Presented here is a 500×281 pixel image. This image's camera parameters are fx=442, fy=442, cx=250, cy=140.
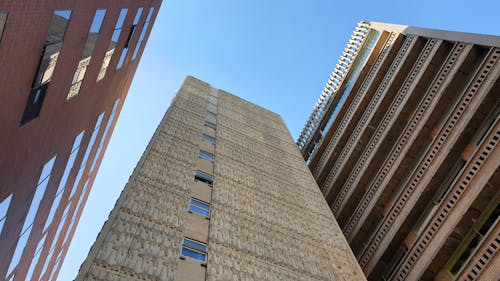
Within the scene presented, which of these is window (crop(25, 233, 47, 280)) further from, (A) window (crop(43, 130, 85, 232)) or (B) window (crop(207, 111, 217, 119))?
(B) window (crop(207, 111, 217, 119))

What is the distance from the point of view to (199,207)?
13586mm

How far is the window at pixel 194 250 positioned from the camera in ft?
35.9

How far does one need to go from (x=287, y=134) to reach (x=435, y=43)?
12499mm

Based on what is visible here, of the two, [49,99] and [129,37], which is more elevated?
[129,37]

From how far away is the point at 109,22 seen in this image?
14.7 m

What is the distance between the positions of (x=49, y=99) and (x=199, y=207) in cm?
528

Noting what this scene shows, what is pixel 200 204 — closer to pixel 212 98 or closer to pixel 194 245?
pixel 194 245

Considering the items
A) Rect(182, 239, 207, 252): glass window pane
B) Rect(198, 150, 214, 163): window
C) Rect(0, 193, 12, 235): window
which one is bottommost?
Rect(0, 193, 12, 235): window

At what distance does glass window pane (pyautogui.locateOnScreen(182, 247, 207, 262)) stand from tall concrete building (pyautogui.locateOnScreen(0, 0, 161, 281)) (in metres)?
4.95

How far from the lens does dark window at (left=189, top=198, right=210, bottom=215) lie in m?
13.3

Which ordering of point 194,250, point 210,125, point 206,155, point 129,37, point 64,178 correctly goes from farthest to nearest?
1. point 210,125
2. point 64,178
3. point 129,37
4. point 206,155
5. point 194,250

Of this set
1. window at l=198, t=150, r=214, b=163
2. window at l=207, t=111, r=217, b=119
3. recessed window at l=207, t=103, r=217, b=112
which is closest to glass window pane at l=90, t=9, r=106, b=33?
window at l=198, t=150, r=214, b=163

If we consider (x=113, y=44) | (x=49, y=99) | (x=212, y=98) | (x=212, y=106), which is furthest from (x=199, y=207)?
(x=212, y=98)

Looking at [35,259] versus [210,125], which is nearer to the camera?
[35,259]
